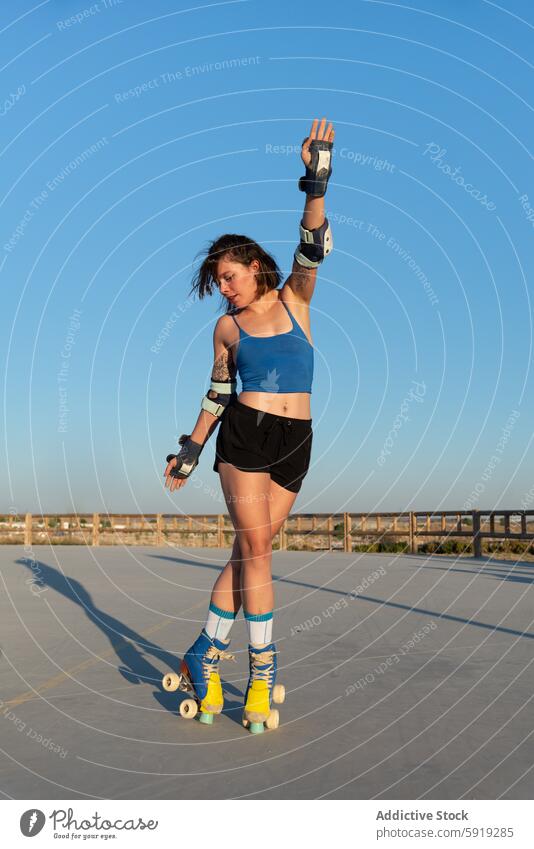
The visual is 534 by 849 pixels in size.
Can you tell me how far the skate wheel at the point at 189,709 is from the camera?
395 centimetres

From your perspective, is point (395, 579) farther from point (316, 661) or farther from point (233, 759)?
point (233, 759)

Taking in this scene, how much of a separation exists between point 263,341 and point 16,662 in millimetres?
2771

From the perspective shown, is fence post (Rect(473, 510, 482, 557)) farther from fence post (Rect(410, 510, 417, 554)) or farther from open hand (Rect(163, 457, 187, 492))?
open hand (Rect(163, 457, 187, 492))

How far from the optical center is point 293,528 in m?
26.0

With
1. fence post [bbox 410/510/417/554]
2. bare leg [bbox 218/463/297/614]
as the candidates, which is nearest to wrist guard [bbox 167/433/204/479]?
bare leg [bbox 218/463/297/614]

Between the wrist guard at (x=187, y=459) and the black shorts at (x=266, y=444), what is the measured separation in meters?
0.23

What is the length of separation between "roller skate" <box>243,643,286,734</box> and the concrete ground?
0.07 meters

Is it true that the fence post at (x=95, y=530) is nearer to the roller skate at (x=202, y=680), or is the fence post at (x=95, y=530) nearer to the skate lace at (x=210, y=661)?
the roller skate at (x=202, y=680)

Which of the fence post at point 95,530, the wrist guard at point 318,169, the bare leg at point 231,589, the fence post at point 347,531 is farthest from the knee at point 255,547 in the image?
the fence post at point 95,530

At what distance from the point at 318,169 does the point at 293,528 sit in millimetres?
22586

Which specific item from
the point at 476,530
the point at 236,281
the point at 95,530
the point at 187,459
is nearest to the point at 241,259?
the point at 236,281

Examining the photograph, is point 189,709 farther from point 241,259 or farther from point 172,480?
point 241,259

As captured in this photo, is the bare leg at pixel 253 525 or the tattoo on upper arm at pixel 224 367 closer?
the bare leg at pixel 253 525
